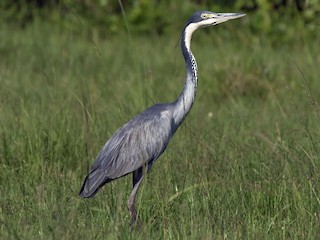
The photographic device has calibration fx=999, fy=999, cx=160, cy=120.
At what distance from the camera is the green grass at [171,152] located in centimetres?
485

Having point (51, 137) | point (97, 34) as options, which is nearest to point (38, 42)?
point (97, 34)

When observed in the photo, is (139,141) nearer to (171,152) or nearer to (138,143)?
(138,143)

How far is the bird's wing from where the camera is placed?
5.48m

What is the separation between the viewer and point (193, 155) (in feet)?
20.3

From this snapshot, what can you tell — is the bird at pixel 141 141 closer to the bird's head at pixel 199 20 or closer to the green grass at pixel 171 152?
the bird's head at pixel 199 20

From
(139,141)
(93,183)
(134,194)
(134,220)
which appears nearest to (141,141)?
(139,141)

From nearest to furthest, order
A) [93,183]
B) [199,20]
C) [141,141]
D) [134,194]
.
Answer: [93,183] < [134,194] < [141,141] < [199,20]

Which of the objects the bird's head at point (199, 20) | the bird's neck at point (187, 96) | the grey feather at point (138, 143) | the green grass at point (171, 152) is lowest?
the green grass at point (171, 152)

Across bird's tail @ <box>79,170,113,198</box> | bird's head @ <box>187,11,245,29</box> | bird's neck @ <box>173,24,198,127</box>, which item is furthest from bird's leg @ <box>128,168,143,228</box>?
bird's head @ <box>187,11,245,29</box>

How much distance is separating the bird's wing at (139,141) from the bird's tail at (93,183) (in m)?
0.12

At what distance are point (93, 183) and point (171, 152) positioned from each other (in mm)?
1132

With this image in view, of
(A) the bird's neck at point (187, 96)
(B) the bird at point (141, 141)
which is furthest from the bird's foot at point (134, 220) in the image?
(A) the bird's neck at point (187, 96)

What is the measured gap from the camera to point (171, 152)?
6289mm

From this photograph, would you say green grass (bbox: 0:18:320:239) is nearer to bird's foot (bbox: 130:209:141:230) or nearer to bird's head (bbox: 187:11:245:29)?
bird's foot (bbox: 130:209:141:230)
